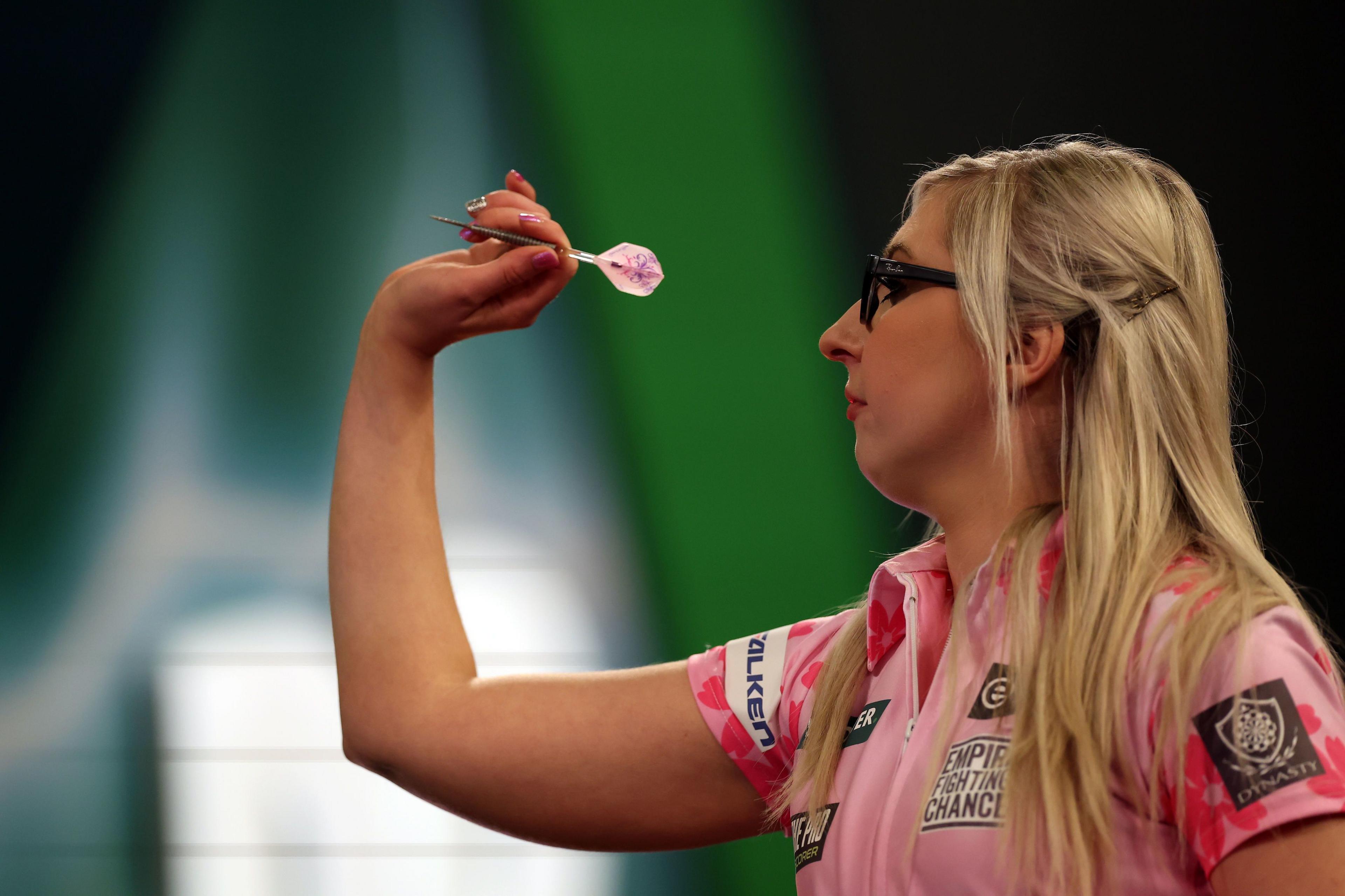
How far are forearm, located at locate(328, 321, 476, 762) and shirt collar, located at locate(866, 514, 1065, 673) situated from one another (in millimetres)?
380

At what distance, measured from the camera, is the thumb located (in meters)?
0.99

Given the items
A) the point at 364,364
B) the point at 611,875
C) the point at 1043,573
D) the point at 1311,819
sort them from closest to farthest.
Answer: the point at 1311,819, the point at 1043,573, the point at 364,364, the point at 611,875

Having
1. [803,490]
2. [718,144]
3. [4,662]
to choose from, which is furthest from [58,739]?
[718,144]

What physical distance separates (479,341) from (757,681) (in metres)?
1.06

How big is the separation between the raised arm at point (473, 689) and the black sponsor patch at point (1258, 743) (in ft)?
1.48

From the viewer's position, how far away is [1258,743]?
25.6 inches

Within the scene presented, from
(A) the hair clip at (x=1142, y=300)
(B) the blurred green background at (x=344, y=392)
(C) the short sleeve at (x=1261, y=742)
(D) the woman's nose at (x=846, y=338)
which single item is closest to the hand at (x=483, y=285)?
(D) the woman's nose at (x=846, y=338)

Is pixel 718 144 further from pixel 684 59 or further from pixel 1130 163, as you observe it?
pixel 1130 163

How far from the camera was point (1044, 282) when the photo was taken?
0.92 metres

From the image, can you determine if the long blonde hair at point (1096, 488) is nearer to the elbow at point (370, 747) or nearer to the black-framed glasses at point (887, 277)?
the black-framed glasses at point (887, 277)

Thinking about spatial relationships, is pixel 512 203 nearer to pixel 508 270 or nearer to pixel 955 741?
pixel 508 270

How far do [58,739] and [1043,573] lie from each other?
1630 millimetres

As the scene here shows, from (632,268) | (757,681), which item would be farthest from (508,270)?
(757,681)

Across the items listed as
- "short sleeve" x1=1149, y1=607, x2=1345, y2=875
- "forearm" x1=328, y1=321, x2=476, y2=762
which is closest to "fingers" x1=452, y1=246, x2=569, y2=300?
"forearm" x1=328, y1=321, x2=476, y2=762
